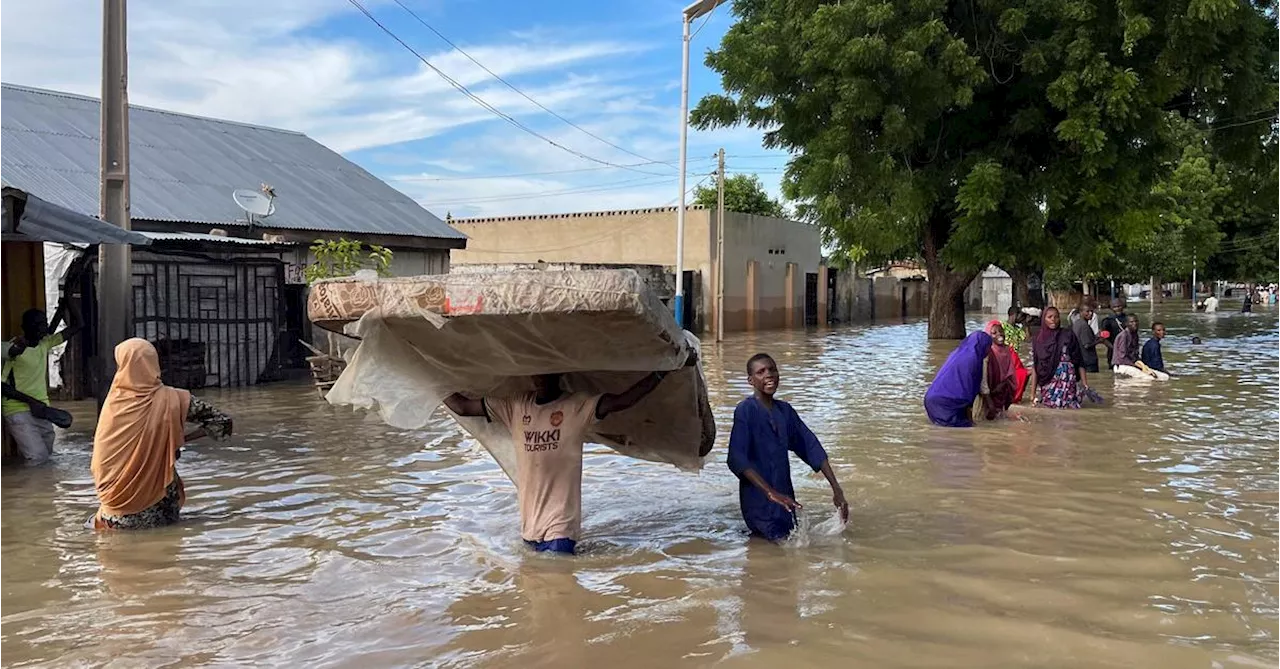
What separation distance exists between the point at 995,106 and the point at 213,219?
627 inches

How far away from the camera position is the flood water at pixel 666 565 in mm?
4168

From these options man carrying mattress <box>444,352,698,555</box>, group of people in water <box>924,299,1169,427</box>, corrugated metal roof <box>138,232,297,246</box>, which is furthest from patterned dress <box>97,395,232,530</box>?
corrugated metal roof <box>138,232,297,246</box>

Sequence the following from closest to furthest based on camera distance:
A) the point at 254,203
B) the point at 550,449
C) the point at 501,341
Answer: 1. the point at 501,341
2. the point at 550,449
3. the point at 254,203

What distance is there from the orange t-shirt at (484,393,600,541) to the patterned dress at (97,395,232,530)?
2384 mm

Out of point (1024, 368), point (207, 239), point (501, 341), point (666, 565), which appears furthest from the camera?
point (207, 239)

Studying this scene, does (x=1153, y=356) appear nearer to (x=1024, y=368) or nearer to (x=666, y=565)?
(x=1024, y=368)

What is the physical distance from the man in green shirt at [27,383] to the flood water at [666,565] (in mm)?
331

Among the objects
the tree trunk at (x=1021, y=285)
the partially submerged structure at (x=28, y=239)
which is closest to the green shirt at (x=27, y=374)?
the partially submerged structure at (x=28, y=239)

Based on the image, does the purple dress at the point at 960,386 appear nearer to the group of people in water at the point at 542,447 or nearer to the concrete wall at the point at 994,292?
the group of people in water at the point at 542,447

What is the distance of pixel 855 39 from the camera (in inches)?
717

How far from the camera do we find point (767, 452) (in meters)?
5.52

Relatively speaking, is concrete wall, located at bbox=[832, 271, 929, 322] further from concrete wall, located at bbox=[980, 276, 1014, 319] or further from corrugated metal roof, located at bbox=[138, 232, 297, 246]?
corrugated metal roof, located at bbox=[138, 232, 297, 246]

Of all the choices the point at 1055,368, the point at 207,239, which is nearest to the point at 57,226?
the point at 207,239

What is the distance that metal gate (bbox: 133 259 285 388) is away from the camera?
44.3ft
